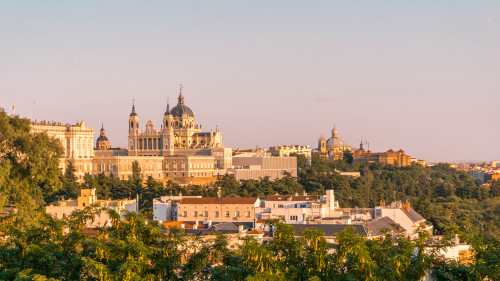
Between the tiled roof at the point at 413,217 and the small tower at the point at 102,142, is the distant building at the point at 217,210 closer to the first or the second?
the tiled roof at the point at 413,217

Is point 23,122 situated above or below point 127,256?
above

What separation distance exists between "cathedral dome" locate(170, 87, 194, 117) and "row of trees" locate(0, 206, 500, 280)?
13409 centimetres

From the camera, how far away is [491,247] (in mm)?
33719

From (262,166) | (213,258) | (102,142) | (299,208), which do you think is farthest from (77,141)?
(213,258)

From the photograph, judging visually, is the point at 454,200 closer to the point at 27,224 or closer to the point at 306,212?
the point at 306,212

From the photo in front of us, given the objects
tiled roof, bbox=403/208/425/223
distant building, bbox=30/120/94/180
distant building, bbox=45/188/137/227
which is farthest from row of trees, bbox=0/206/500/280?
distant building, bbox=30/120/94/180

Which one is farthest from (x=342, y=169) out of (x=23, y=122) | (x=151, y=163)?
(x=23, y=122)

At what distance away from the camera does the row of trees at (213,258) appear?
103 feet

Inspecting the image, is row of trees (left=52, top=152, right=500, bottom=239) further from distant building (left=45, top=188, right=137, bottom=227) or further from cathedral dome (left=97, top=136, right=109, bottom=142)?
cathedral dome (left=97, top=136, right=109, bottom=142)

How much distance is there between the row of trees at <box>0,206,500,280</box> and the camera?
3153 cm

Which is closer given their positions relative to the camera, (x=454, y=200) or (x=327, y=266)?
(x=327, y=266)

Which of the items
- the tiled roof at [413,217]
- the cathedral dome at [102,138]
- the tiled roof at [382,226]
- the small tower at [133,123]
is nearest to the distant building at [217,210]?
the tiled roof at [413,217]

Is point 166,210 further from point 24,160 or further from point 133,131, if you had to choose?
point 133,131

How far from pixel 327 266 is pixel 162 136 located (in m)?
131
